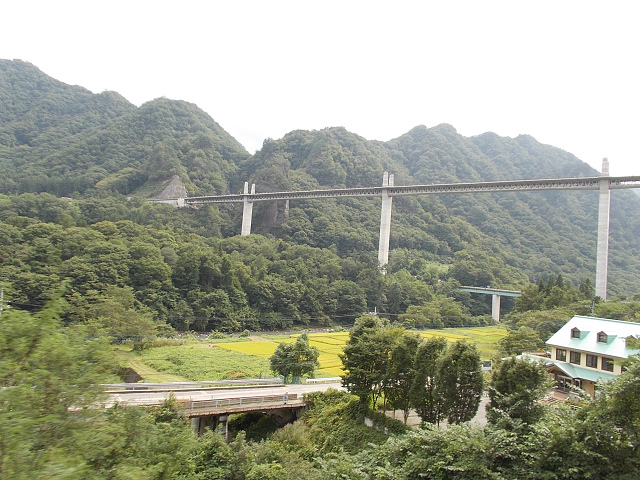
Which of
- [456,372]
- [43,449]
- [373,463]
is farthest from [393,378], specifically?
[43,449]

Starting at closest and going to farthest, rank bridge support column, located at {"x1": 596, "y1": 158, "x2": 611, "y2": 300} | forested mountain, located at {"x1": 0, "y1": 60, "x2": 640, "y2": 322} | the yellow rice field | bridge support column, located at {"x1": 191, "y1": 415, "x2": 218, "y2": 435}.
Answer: bridge support column, located at {"x1": 191, "y1": 415, "x2": 218, "y2": 435} < the yellow rice field < bridge support column, located at {"x1": 596, "y1": 158, "x2": 611, "y2": 300} < forested mountain, located at {"x1": 0, "y1": 60, "x2": 640, "y2": 322}

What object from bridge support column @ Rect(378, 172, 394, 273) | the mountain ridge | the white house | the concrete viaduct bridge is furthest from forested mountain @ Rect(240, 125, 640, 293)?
the white house

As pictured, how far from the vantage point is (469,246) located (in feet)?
222

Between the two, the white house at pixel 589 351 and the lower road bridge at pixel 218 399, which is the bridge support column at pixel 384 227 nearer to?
the white house at pixel 589 351

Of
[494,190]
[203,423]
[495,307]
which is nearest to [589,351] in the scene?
[203,423]

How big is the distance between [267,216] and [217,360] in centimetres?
4130

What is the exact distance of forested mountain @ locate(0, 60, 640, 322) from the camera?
38344 millimetres

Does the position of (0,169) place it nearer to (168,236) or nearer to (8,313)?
(168,236)

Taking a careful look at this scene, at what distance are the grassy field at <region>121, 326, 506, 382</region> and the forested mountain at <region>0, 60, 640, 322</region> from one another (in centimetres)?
831

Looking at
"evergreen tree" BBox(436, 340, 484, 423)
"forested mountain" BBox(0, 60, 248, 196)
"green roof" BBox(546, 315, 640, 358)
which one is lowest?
"evergreen tree" BBox(436, 340, 484, 423)

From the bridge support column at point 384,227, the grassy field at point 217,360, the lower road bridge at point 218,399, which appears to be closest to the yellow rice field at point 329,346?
the grassy field at point 217,360

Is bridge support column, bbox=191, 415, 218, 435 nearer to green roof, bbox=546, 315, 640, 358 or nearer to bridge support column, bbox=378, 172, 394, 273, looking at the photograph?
green roof, bbox=546, 315, 640, 358

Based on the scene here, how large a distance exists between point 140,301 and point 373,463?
28.4m

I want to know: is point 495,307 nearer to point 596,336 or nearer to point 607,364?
point 596,336
